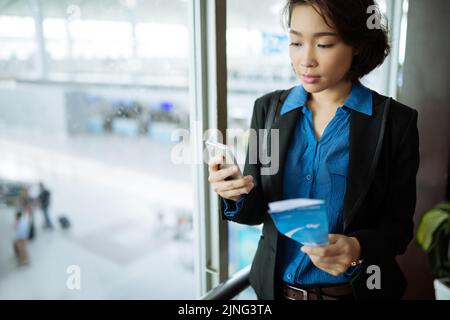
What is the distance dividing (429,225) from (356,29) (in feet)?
4.66

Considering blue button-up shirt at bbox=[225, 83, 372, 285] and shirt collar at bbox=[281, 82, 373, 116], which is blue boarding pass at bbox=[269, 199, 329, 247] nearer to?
blue button-up shirt at bbox=[225, 83, 372, 285]

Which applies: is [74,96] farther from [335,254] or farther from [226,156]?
[335,254]

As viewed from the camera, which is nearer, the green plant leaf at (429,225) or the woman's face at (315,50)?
the woman's face at (315,50)

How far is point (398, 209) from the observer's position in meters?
0.95

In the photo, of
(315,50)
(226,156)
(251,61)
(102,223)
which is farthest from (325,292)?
(102,223)

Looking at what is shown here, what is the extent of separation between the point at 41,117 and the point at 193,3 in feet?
3.92

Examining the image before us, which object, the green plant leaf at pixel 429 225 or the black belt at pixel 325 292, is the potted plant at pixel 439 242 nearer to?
the green plant leaf at pixel 429 225

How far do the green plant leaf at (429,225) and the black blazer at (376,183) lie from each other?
1060 mm

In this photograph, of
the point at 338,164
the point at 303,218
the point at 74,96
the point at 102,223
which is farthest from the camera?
the point at 102,223

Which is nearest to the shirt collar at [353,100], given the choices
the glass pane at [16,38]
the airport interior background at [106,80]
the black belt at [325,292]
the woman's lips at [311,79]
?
the woman's lips at [311,79]

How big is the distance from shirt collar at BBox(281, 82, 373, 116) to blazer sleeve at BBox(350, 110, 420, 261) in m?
0.12

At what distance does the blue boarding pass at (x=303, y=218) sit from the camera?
2.33 feet
